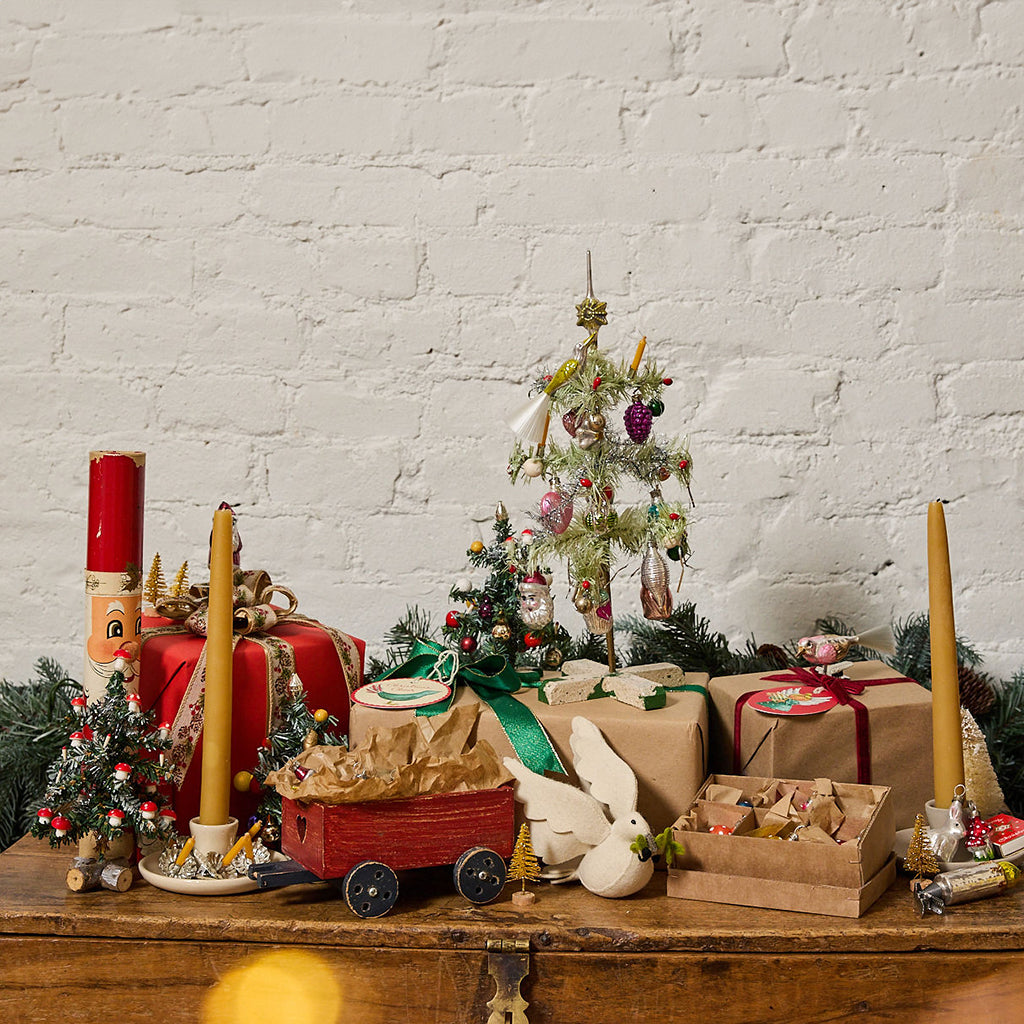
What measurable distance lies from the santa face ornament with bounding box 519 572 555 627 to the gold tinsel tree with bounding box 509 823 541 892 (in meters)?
0.22

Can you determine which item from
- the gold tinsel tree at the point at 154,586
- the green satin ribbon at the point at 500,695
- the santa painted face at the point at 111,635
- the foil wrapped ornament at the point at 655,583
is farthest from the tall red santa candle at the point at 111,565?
the foil wrapped ornament at the point at 655,583

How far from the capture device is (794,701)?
0.92 metres

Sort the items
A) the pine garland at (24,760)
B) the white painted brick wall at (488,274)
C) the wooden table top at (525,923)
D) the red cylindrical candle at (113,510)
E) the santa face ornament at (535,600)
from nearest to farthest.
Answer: the wooden table top at (525,923) < the red cylindrical candle at (113,510) < the santa face ornament at (535,600) < the pine garland at (24,760) < the white painted brick wall at (488,274)

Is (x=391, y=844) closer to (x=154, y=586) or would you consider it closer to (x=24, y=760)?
(x=154, y=586)

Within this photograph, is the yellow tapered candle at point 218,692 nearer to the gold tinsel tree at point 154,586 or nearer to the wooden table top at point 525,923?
the wooden table top at point 525,923

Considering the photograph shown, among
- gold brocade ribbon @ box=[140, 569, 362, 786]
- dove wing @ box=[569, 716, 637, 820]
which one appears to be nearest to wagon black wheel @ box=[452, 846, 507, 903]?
dove wing @ box=[569, 716, 637, 820]

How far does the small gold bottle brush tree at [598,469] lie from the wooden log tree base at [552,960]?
A: 30 centimetres

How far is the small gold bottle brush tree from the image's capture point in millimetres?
962

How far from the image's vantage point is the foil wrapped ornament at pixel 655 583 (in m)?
0.97

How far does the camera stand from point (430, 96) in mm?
1324

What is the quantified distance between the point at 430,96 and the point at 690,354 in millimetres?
456

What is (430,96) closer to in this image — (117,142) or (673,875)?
(117,142)

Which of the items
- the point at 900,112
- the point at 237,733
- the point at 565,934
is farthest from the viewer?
the point at 900,112

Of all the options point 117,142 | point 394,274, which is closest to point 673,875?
point 394,274
